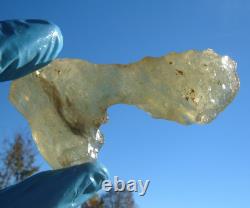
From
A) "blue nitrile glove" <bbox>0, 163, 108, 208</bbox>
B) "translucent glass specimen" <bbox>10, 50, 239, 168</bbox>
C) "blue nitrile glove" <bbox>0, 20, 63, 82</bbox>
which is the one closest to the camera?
"blue nitrile glove" <bbox>0, 20, 63, 82</bbox>

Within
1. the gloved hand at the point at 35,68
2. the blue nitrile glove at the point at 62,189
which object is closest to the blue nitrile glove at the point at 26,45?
the gloved hand at the point at 35,68

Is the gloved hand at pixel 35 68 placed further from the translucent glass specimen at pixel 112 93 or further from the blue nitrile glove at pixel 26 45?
the translucent glass specimen at pixel 112 93

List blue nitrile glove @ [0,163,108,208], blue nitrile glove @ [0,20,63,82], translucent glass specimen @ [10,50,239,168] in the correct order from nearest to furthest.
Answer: blue nitrile glove @ [0,20,63,82], blue nitrile glove @ [0,163,108,208], translucent glass specimen @ [10,50,239,168]

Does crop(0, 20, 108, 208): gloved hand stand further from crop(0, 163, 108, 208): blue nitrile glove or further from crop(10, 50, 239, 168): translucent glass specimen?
crop(10, 50, 239, 168): translucent glass specimen

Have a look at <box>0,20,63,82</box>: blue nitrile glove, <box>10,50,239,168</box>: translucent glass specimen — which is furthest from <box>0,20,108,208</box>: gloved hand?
<box>10,50,239,168</box>: translucent glass specimen

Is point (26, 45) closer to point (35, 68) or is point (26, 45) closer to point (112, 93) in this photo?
point (35, 68)

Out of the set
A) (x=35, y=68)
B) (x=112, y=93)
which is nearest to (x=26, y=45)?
(x=35, y=68)
